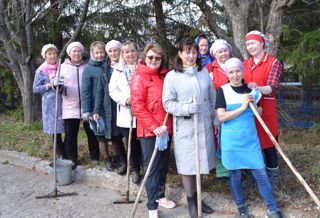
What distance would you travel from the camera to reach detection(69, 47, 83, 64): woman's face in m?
5.30

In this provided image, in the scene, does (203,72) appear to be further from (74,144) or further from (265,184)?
(74,144)

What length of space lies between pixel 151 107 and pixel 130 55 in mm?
862

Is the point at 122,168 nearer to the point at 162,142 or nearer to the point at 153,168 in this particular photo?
the point at 153,168

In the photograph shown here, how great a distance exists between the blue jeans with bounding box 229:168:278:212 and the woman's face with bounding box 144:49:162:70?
49.6 inches

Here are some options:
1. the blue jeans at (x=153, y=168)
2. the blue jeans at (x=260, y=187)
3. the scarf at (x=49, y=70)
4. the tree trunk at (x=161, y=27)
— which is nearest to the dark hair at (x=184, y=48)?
the blue jeans at (x=153, y=168)

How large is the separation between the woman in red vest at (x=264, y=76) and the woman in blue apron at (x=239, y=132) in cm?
15

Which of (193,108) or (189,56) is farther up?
(189,56)

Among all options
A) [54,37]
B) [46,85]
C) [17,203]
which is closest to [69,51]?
[46,85]

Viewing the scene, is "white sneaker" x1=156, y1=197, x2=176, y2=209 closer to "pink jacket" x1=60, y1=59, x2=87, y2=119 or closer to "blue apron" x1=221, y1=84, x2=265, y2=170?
"blue apron" x1=221, y1=84, x2=265, y2=170

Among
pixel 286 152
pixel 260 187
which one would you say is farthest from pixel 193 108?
pixel 286 152

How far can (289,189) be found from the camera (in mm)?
4242

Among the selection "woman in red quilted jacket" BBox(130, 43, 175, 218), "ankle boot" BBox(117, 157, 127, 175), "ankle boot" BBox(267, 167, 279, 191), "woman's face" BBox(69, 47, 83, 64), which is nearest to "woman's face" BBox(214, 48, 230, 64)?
"woman in red quilted jacket" BBox(130, 43, 175, 218)

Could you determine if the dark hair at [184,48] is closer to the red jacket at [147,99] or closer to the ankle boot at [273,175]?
the red jacket at [147,99]

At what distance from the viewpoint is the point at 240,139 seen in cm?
371
